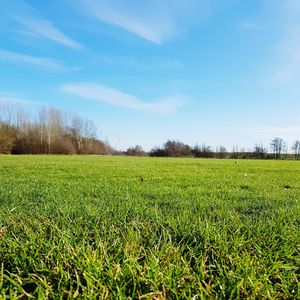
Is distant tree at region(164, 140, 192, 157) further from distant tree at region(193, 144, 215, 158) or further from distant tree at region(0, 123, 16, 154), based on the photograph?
distant tree at region(0, 123, 16, 154)

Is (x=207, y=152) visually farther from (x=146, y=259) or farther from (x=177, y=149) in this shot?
(x=146, y=259)

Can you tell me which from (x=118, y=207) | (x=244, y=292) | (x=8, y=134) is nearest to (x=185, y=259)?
(x=244, y=292)

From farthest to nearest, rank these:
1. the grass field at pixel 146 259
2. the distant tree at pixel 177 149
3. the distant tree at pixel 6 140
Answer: the distant tree at pixel 177 149 < the distant tree at pixel 6 140 < the grass field at pixel 146 259

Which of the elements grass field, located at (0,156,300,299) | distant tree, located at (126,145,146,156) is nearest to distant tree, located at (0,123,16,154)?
distant tree, located at (126,145,146,156)

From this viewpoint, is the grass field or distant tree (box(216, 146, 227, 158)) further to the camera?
distant tree (box(216, 146, 227, 158))

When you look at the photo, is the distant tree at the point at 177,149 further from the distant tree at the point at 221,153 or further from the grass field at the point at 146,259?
the grass field at the point at 146,259

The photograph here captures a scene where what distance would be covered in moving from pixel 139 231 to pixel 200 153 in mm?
104043

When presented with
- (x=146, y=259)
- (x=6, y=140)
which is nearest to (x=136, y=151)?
(x=6, y=140)

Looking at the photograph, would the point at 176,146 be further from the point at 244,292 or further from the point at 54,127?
the point at 244,292

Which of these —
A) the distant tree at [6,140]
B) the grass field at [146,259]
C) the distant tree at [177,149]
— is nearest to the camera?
the grass field at [146,259]

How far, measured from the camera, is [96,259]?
2055mm

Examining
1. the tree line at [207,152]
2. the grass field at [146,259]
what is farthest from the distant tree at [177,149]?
the grass field at [146,259]

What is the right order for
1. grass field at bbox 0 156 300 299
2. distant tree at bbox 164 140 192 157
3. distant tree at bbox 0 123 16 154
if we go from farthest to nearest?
distant tree at bbox 164 140 192 157, distant tree at bbox 0 123 16 154, grass field at bbox 0 156 300 299

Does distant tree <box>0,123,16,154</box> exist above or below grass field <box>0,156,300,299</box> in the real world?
above
